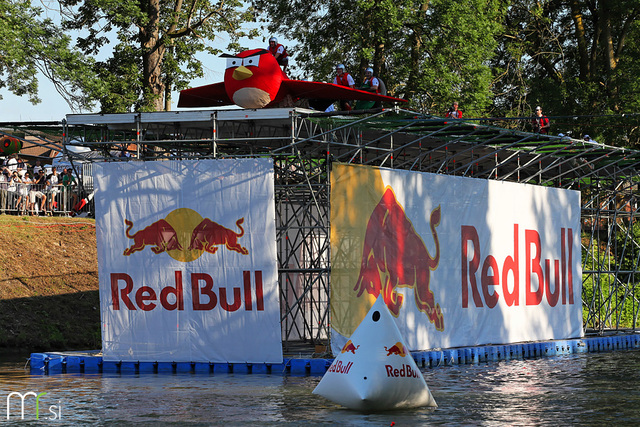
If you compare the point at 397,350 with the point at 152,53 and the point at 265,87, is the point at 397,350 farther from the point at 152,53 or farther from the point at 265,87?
the point at 152,53

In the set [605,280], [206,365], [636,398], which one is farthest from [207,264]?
[605,280]

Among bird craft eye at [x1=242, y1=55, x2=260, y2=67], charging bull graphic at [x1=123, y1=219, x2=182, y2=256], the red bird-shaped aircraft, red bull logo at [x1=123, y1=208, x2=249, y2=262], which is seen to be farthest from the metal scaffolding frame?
charging bull graphic at [x1=123, y1=219, x2=182, y2=256]

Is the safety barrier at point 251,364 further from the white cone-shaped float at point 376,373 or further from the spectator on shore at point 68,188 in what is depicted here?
the spectator on shore at point 68,188

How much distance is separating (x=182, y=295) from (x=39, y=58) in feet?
58.0

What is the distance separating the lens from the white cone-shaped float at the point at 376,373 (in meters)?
15.2

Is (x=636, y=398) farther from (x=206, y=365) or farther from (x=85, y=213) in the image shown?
(x=85, y=213)

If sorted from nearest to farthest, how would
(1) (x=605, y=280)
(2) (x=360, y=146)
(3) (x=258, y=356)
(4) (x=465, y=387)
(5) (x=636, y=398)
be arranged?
(5) (x=636, y=398) → (4) (x=465, y=387) → (3) (x=258, y=356) → (2) (x=360, y=146) → (1) (x=605, y=280)

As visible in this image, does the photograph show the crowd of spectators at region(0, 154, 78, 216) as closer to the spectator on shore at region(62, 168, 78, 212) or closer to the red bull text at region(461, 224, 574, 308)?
the spectator on shore at region(62, 168, 78, 212)

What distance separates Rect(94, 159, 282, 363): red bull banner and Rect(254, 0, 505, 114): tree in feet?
57.0

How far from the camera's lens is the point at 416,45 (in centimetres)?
3941

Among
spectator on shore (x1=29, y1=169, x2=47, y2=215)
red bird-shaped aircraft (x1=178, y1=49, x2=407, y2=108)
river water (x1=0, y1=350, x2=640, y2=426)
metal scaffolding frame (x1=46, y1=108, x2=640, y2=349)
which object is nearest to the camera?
river water (x1=0, y1=350, x2=640, y2=426)

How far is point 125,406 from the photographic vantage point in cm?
1620

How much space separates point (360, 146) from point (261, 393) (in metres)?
7.43

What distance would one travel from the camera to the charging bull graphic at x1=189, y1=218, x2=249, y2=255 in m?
21.3
